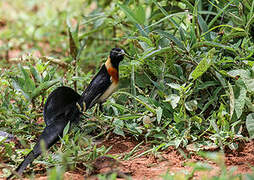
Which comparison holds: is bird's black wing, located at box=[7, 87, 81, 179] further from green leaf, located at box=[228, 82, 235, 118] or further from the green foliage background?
green leaf, located at box=[228, 82, 235, 118]

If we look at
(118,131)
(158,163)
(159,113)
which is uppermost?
(159,113)

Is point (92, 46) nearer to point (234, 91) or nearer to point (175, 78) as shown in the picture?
point (175, 78)

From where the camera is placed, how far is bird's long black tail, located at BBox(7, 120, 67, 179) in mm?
2275

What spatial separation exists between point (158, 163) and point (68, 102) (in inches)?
35.7

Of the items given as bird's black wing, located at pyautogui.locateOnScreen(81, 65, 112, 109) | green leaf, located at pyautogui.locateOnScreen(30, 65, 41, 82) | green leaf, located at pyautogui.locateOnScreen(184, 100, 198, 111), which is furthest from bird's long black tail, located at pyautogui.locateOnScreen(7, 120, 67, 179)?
green leaf, located at pyautogui.locateOnScreen(184, 100, 198, 111)

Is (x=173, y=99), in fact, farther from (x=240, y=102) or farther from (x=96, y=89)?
(x=96, y=89)

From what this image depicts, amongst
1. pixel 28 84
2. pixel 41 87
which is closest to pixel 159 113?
pixel 41 87

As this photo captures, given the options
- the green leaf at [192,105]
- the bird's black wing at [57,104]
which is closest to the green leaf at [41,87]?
the bird's black wing at [57,104]

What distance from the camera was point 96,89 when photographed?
123 inches


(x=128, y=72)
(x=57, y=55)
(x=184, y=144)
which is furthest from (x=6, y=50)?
(x=184, y=144)

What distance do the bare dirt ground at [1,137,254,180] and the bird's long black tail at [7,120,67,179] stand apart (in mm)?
119

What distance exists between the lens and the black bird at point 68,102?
8.30 feet

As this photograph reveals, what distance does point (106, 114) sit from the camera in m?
3.15

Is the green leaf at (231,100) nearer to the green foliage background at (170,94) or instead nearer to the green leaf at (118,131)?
the green foliage background at (170,94)
